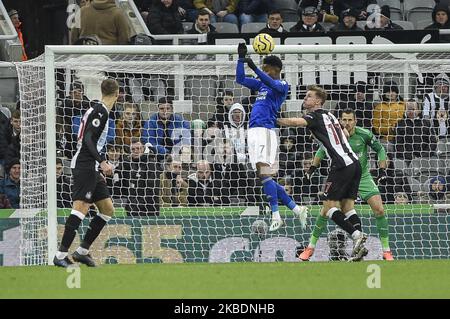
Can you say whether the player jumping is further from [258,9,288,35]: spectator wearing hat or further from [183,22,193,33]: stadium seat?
[183,22,193,33]: stadium seat

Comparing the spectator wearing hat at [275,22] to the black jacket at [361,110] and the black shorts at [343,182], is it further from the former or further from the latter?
the black shorts at [343,182]

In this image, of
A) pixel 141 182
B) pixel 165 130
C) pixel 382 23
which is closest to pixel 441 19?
pixel 382 23

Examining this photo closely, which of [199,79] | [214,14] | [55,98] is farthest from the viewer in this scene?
[214,14]

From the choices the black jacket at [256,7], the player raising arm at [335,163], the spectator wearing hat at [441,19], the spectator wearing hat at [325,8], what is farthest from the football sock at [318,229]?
the black jacket at [256,7]

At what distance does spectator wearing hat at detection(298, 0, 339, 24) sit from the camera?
2020 centimetres

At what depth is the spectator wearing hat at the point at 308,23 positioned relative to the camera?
19.0 m

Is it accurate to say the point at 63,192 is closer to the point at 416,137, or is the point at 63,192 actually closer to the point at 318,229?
the point at 318,229

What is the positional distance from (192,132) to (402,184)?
109 inches

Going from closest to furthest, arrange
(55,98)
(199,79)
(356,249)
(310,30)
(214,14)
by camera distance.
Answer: (356,249)
(55,98)
(199,79)
(310,30)
(214,14)

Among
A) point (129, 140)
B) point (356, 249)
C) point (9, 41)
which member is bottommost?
point (356, 249)

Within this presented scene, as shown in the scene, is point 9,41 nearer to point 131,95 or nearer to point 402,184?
point 131,95

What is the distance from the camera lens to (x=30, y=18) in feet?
70.9

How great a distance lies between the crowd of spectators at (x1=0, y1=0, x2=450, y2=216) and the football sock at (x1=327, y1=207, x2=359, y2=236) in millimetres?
1695

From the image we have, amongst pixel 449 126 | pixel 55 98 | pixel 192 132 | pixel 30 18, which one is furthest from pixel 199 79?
pixel 30 18
